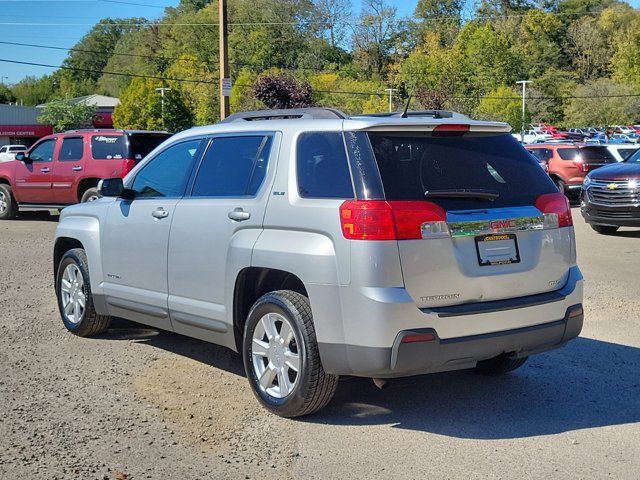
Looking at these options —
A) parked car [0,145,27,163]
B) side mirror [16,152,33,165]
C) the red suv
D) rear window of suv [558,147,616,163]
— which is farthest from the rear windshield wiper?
parked car [0,145,27,163]

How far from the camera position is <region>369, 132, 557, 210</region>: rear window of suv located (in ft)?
15.1

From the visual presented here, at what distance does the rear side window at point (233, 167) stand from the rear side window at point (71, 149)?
38.8 feet

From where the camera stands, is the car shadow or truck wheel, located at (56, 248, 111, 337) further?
truck wheel, located at (56, 248, 111, 337)

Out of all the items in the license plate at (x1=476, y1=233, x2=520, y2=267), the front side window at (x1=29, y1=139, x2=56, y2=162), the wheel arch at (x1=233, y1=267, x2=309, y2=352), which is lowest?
the wheel arch at (x1=233, y1=267, x2=309, y2=352)

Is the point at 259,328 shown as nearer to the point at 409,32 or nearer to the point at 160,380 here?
the point at 160,380

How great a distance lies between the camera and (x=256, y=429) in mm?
4809

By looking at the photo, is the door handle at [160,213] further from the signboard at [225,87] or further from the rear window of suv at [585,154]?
the rear window of suv at [585,154]

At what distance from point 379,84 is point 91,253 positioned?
8548 cm

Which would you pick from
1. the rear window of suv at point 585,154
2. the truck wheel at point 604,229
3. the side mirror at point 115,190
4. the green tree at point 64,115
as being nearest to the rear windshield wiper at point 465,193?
the side mirror at point 115,190

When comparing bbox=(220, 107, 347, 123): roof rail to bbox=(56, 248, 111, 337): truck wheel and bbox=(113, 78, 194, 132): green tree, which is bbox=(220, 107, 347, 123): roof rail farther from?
bbox=(113, 78, 194, 132): green tree

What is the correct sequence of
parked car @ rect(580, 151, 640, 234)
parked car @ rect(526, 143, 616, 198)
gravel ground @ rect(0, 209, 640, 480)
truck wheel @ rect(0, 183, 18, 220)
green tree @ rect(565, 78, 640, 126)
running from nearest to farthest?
gravel ground @ rect(0, 209, 640, 480) → parked car @ rect(580, 151, 640, 234) → truck wheel @ rect(0, 183, 18, 220) → parked car @ rect(526, 143, 616, 198) → green tree @ rect(565, 78, 640, 126)

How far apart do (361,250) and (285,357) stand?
3.18ft

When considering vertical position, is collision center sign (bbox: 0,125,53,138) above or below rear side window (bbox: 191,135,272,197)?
above

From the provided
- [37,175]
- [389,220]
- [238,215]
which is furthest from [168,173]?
[37,175]
